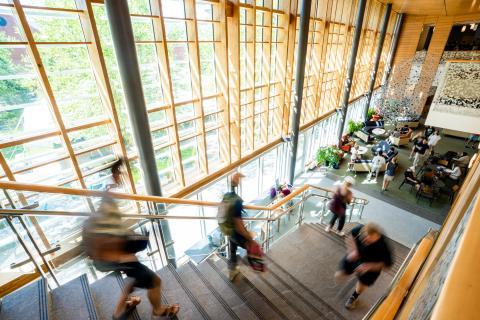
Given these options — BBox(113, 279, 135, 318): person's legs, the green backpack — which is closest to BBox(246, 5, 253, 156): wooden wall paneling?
the green backpack

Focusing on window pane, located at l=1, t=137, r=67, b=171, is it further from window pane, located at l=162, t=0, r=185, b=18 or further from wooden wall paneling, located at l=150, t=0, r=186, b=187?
window pane, located at l=162, t=0, r=185, b=18

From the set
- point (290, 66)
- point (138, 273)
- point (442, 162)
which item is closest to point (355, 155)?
point (442, 162)

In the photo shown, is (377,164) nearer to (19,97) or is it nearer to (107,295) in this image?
(107,295)

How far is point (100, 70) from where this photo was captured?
4801 mm

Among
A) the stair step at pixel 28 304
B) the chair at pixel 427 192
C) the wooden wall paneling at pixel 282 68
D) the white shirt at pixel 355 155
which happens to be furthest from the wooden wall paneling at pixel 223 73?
the chair at pixel 427 192

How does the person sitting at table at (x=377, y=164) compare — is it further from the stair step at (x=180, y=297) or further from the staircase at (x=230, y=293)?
the stair step at (x=180, y=297)

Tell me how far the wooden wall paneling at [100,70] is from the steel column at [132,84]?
38cm

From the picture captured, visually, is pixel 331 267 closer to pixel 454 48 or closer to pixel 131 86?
pixel 131 86

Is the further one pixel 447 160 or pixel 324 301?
pixel 447 160

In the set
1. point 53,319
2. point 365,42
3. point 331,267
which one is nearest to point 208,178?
point 331,267

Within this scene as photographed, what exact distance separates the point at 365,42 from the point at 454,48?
6625 millimetres

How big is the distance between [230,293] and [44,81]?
15.3ft

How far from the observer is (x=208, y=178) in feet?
25.1

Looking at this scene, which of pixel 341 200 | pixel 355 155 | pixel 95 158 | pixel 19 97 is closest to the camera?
pixel 19 97
